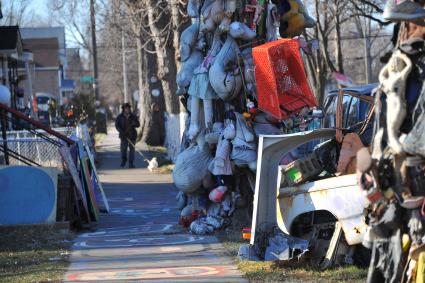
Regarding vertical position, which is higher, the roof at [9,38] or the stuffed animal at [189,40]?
the roof at [9,38]

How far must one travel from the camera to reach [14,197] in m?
11.9

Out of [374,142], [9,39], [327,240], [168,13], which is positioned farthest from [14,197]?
[9,39]

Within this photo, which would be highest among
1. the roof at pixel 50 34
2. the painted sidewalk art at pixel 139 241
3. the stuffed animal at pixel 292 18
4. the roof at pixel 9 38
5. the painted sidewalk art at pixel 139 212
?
the roof at pixel 50 34

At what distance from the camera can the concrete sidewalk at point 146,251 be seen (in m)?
8.69

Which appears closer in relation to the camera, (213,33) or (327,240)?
(327,240)

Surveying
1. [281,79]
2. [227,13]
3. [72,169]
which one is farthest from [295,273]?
[72,169]

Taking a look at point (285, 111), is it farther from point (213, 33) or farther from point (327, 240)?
point (327, 240)

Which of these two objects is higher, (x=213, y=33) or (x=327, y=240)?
(x=213, y=33)

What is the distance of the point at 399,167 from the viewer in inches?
203

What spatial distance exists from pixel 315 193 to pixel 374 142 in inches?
110

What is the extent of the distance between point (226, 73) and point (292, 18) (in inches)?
55.0

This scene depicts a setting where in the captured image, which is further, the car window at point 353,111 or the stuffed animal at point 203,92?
the stuffed animal at point 203,92

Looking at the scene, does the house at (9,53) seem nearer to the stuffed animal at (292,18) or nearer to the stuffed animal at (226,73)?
the stuffed animal at (292,18)

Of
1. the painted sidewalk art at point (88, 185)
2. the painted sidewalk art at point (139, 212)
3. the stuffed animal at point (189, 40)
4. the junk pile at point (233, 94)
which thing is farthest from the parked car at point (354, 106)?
the painted sidewalk art at point (139, 212)
